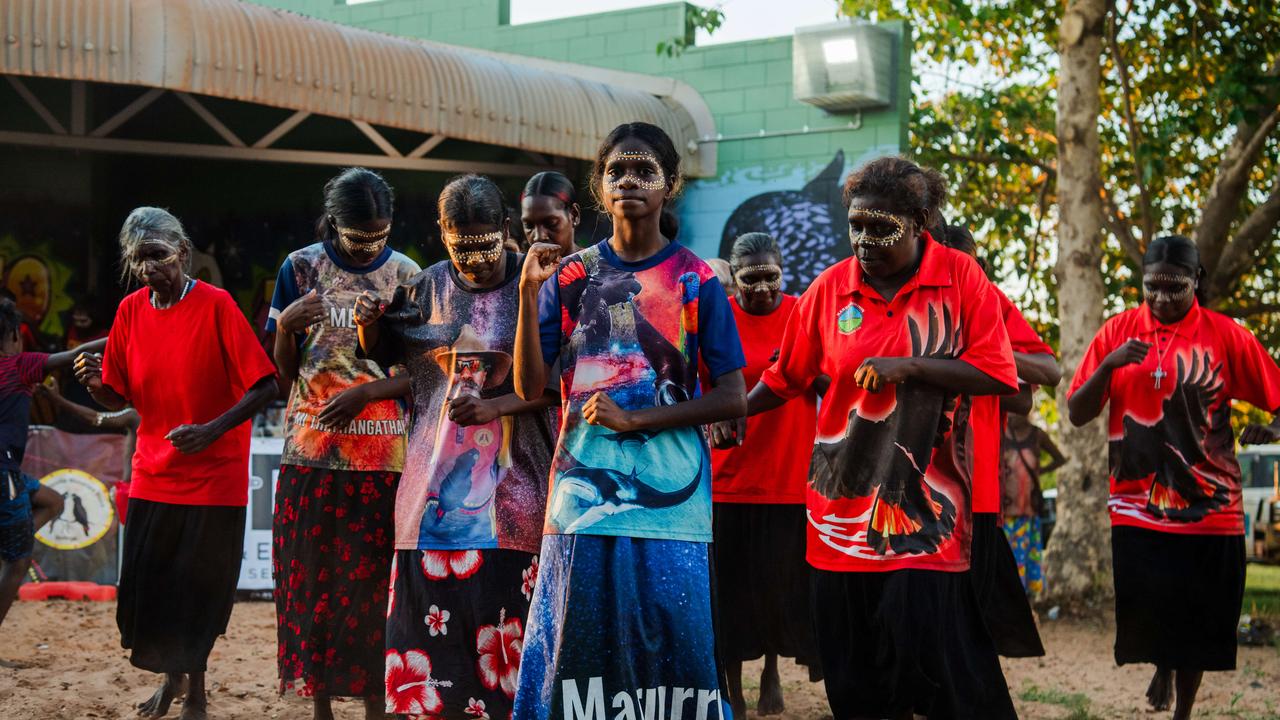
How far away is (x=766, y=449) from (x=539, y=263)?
2.68 meters

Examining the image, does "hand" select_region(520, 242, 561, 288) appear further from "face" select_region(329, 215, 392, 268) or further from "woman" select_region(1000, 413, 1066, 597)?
"woman" select_region(1000, 413, 1066, 597)

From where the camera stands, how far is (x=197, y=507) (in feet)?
18.6

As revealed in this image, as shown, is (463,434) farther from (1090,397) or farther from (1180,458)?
(1180,458)

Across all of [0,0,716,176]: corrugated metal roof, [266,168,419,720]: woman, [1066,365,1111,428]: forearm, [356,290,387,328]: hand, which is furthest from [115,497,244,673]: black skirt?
[0,0,716,176]: corrugated metal roof

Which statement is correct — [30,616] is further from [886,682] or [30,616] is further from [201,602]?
[886,682]

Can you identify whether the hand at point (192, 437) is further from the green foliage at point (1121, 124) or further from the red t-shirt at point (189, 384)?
the green foliage at point (1121, 124)

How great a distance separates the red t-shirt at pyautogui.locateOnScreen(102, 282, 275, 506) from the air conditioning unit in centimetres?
776

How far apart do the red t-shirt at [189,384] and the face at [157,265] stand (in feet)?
0.33

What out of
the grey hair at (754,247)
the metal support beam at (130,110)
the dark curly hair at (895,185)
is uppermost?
the metal support beam at (130,110)

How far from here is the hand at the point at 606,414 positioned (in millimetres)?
3676

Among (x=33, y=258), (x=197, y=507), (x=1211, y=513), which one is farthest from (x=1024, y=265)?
(x=197, y=507)

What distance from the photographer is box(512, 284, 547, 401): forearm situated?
3.83 metres

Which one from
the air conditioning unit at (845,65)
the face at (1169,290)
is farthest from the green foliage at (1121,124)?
the face at (1169,290)

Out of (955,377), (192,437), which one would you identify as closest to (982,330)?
(955,377)
